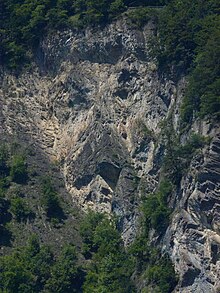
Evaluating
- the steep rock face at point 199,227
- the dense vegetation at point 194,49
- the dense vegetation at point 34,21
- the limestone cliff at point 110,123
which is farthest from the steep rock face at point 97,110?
the steep rock face at point 199,227

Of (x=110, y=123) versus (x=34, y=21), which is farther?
(x=34, y=21)

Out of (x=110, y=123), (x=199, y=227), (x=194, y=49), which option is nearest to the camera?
(x=199, y=227)

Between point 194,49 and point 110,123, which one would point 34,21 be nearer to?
point 110,123

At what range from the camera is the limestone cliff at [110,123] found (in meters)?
77.1

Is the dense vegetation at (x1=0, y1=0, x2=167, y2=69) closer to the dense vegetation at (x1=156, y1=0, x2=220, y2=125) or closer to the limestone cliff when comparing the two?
the limestone cliff

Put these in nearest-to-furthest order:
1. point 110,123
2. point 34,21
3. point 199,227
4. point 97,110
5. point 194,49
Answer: point 199,227
point 194,49
point 110,123
point 97,110
point 34,21

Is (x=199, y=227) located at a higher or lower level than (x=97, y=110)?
lower

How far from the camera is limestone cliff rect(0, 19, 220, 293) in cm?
7712

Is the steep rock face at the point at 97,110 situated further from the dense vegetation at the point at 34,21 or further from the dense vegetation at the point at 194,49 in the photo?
the dense vegetation at the point at 194,49

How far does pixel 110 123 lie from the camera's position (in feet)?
296

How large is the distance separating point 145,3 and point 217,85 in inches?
743

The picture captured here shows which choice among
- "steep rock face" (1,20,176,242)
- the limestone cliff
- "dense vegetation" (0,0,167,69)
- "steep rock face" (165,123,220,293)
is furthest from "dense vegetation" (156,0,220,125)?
"dense vegetation" (0,0,167,69)

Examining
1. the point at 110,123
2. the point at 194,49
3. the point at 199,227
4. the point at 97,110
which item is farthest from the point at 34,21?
the point at 199,227

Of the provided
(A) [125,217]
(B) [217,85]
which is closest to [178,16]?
(B) [217,85]
